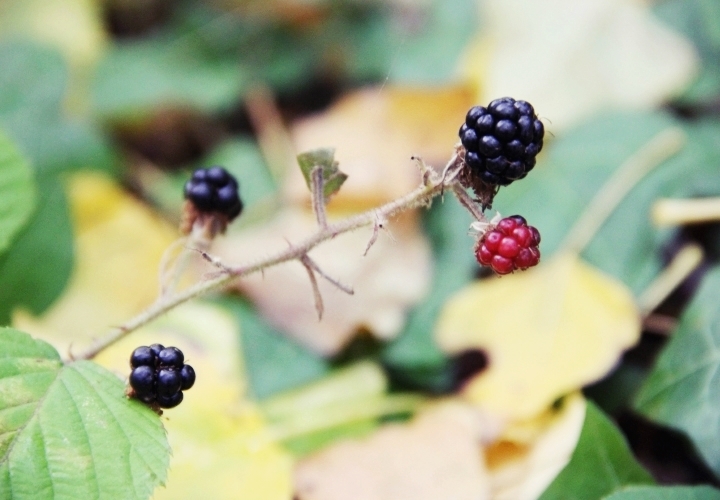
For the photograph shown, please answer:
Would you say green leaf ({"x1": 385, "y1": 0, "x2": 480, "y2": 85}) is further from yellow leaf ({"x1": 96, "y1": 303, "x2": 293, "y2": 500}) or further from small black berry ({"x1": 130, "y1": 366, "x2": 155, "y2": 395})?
small black berry ({"x1": 130, "y1": 366, "x2": 155, "y2": 395})

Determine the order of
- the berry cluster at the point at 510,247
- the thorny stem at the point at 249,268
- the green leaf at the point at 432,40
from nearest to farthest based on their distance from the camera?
the berry cluster at the point at 510,247
the thorny stem at the point at 249,268
the green leaf at the point at 432,40

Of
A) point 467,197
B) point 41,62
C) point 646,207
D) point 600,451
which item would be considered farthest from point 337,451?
point 41,62

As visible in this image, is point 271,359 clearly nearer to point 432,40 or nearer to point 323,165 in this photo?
point 323,165

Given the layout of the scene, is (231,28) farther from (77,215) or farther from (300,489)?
(300,489)

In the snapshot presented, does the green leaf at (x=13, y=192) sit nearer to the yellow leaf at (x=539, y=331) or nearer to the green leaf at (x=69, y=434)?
the green leaf at (x=69, y=434)

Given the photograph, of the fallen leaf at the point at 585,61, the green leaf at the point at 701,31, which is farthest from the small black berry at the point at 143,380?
the green leaf at the point at 701,31

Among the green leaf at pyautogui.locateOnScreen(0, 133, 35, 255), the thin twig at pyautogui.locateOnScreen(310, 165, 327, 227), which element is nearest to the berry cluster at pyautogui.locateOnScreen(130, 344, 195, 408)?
the thin twig at pyautogui.locateOnScreen(310, 165, 327, 227)
